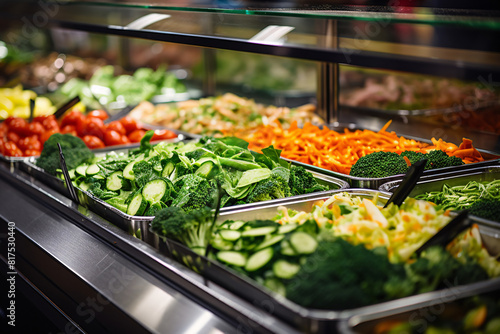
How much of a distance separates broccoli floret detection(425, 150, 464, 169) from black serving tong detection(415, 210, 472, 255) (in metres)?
1.15

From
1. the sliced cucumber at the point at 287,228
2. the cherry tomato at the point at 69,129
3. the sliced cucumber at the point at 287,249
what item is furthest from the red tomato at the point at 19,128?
the sliced cucumber at the point at 287,249

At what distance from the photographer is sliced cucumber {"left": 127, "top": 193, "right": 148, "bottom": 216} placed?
221 centimetres

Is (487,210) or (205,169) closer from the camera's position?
(487,210)

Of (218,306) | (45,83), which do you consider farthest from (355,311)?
(45,83)

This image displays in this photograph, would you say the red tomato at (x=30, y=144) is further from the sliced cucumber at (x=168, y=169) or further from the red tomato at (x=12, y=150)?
the sliced cucumber at (x=168, y=169)

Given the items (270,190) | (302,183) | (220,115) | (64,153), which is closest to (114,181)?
(64,153)

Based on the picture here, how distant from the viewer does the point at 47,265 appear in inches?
93.8

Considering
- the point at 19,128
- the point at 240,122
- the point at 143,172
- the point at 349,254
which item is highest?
the point at 349,254

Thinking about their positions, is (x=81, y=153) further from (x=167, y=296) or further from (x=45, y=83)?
(x=45, y=83)

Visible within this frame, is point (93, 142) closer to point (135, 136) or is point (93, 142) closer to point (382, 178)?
point (135, 136)

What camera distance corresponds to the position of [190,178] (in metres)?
2.36

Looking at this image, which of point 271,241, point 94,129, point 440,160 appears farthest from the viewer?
point 94,129

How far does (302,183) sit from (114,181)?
0.94 metres

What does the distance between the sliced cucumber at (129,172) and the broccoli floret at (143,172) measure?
38 mm
